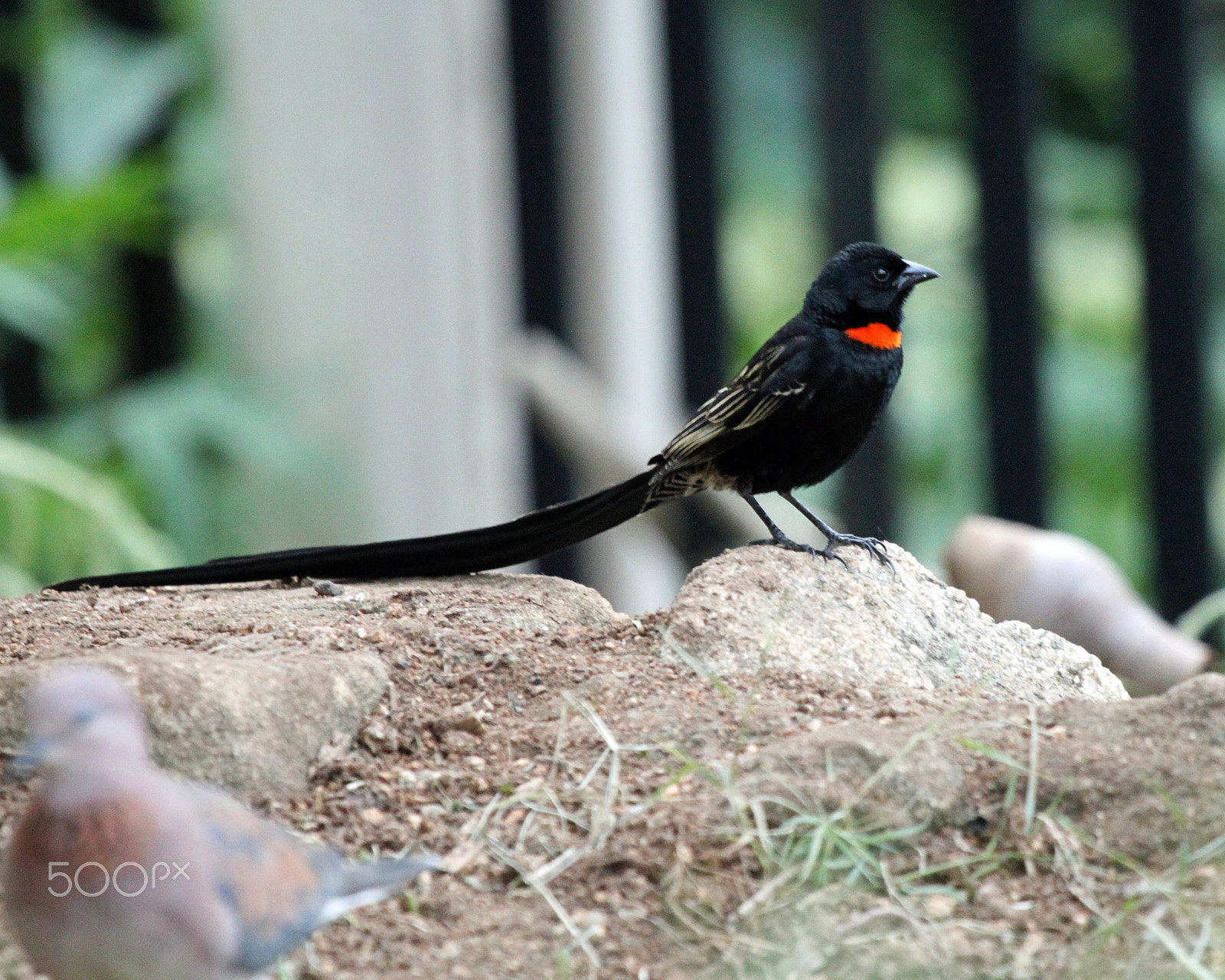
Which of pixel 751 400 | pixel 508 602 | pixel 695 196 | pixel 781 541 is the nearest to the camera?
pixel 508 602

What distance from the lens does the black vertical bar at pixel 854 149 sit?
5.17 meters

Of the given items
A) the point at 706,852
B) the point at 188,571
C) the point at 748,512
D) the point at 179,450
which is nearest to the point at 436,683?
the point at 706,852

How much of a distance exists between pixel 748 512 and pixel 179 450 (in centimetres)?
236

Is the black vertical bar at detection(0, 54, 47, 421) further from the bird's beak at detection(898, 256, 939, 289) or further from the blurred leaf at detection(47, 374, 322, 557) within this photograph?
the bird's beak at detection(898, 256, 939, 289)

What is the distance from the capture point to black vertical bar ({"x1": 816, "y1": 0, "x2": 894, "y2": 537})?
517cm

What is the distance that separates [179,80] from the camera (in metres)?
7.06

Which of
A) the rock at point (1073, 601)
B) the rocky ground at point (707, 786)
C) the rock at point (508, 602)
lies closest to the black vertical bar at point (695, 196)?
the rock at point (1073, 601)

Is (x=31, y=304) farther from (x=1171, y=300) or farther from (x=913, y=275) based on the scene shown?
(x=1171, y=300)

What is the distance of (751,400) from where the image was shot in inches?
116

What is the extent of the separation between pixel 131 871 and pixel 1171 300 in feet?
13.4

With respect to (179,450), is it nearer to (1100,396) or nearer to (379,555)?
(379,555)

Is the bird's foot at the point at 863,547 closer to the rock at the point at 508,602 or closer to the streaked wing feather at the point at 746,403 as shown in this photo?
the streaked wing feather at the point at 746,403

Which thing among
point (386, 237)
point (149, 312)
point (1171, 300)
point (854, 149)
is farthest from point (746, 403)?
point (149, 312)

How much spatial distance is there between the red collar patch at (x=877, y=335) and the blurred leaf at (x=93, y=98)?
15.1 feet
